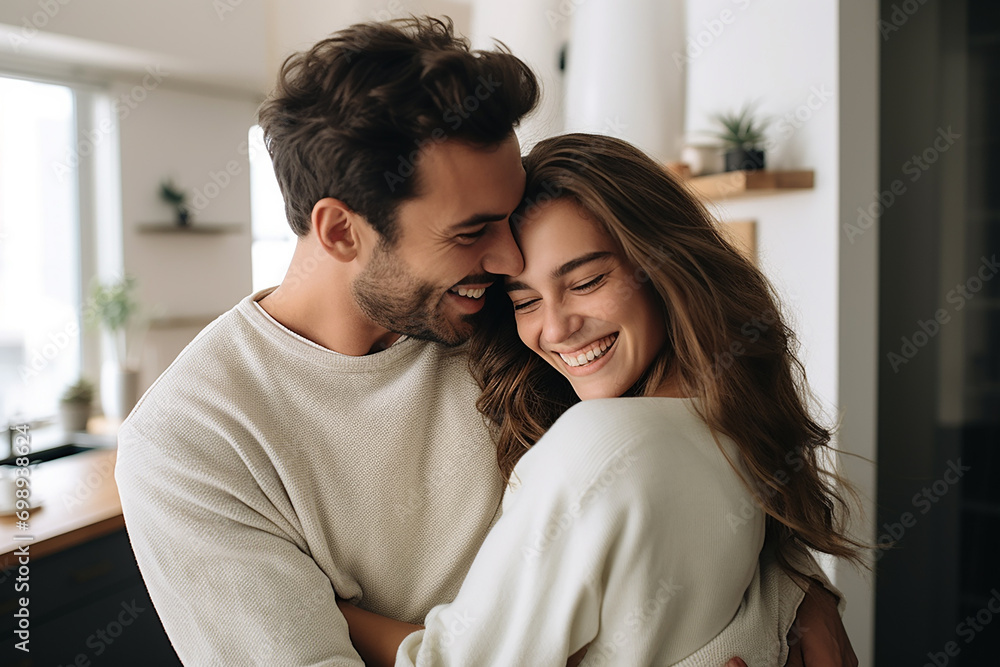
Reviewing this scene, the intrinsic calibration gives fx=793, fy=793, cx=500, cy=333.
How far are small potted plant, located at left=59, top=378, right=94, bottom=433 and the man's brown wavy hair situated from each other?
247 centimetres

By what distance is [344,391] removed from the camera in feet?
4.17

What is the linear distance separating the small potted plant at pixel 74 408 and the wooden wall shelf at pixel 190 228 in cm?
81

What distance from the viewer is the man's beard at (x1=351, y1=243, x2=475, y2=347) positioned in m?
1.27

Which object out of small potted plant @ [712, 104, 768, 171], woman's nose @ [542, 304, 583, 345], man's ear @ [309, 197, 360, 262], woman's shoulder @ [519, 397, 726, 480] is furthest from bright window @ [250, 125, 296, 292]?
woman's shoulder @ [519, 397, 726, 480]

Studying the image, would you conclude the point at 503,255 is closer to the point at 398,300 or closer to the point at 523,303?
the point at 523,303

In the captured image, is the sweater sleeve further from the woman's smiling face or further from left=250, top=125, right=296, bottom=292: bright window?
left=250, top=125, right=296, bottom=292: bright window

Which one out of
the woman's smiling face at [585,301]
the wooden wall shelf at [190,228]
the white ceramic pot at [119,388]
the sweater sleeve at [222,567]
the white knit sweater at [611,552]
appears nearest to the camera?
the white knit sweater at [611,552]

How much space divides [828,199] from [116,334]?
117 inches

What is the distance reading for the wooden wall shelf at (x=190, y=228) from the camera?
12.1 feet

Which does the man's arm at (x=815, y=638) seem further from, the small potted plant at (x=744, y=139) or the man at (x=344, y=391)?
the small potted plant at (x=744, y=139)

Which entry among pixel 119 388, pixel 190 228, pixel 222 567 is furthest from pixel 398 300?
pixel 190 228

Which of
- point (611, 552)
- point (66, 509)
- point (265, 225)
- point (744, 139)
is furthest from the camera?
point (265, 225)

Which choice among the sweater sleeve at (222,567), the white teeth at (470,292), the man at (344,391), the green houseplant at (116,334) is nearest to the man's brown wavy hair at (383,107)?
the man at (344,391)

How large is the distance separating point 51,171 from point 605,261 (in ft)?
10.5
